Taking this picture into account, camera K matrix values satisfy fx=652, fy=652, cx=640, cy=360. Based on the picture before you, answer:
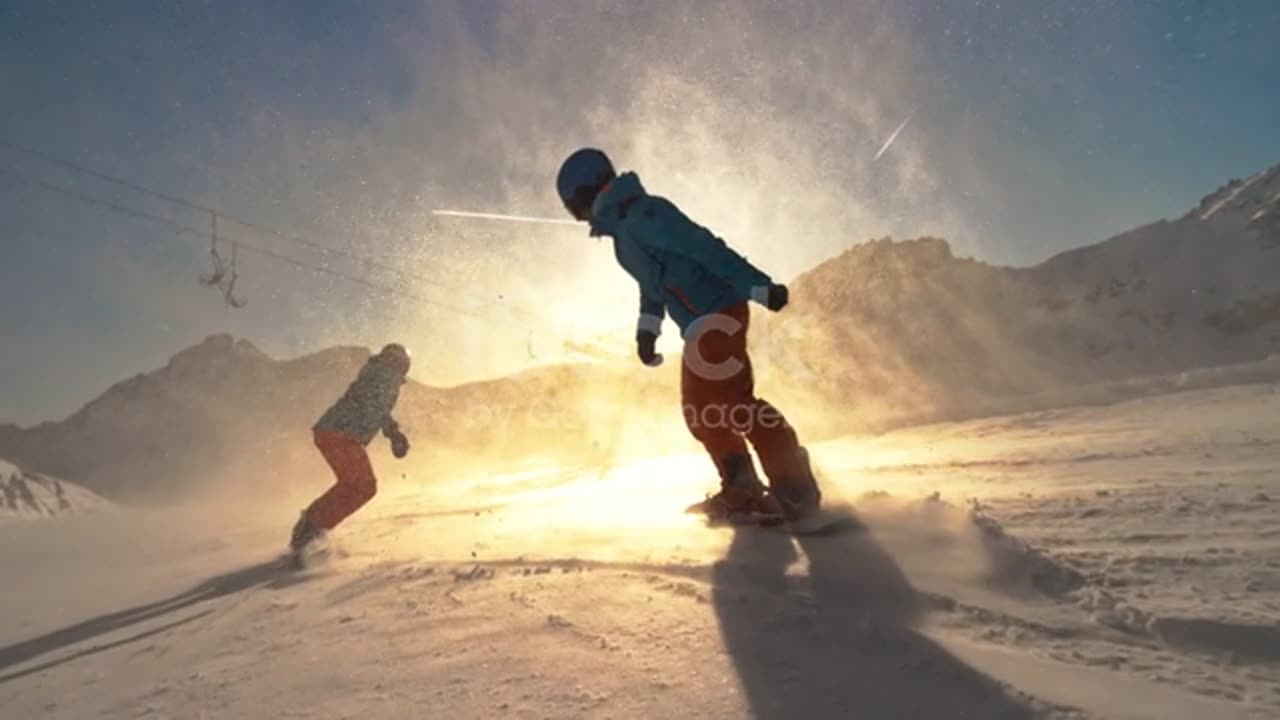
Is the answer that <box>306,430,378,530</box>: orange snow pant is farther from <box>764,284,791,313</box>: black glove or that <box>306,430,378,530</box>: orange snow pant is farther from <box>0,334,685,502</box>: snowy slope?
<box>0,334,685,502</box>: snowy slope

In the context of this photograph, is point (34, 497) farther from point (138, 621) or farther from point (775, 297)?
point (775, 297)

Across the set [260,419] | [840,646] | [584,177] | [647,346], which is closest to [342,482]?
[647,346]

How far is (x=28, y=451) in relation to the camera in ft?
191

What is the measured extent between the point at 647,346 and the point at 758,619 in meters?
2.10

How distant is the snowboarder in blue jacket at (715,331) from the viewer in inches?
125

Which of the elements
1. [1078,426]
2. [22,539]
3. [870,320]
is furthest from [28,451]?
[1078,426]

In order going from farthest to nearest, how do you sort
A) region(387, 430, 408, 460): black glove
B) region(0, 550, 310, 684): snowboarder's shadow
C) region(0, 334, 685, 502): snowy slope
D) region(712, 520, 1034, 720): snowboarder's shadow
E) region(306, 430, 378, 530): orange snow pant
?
region(0, 334, 685, 502): snowy slope → region(387, 430, 408, 460): black glove → region(306, 430, 378, 530): orange snow pant → region(0, 550, 310, 684): snowboarder's shadow → region(712, 520, 1034, 720): snowboarder's shadow

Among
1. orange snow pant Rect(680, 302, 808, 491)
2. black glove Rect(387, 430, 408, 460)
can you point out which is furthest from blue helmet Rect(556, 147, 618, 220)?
black glove Rect(387, 430, 408, 460)

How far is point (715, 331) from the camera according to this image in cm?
332

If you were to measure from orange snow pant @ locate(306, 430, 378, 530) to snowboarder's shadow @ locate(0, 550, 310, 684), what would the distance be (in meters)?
0.77

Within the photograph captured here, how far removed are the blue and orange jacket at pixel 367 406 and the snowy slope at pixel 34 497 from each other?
52.4ft

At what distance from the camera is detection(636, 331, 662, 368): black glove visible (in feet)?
11.8

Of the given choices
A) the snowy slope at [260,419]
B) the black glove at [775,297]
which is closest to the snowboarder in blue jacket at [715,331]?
the black glove at [775,297]

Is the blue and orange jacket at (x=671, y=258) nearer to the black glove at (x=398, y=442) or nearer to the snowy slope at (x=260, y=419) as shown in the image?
the black glove at (x=398, y=442)
